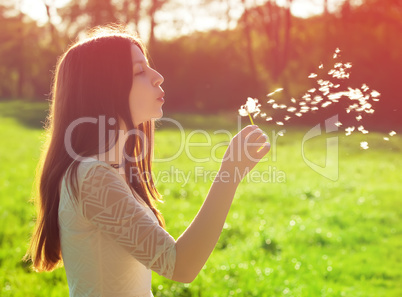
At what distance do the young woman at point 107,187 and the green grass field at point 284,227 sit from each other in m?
2.09

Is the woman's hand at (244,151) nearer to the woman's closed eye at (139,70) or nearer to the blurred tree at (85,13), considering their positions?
the woman's closed eye at (139,70)

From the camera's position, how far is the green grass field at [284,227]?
461 centimetres

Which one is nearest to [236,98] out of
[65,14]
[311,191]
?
[311,191]

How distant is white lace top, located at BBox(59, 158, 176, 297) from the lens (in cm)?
155

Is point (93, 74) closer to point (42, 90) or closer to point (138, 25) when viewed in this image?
point (138, 25)

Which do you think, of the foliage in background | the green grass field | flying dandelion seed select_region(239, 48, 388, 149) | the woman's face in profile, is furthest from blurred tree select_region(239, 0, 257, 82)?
the woman's face in profile

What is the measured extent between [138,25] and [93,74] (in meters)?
23.9

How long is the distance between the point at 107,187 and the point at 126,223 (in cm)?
14

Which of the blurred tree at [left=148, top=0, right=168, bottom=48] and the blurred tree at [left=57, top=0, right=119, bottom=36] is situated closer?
the blurred tree at [left=148, top=0, right=168, bottom=48]

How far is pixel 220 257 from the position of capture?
17.8 ft

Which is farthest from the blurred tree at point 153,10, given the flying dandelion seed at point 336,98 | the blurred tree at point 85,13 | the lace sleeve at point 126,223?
the lace sleeve at point 126,223

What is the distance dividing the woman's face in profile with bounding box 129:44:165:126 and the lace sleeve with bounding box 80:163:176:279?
0.35 m

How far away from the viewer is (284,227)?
252 inches

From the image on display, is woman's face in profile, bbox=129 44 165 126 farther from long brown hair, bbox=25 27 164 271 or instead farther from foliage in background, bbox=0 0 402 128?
foliage in background, bbox=0 0 402 128
